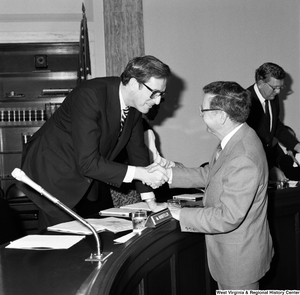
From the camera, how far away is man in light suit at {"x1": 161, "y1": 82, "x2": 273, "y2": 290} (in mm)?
2172

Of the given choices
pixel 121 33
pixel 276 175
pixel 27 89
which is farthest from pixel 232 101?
pixel 27 89

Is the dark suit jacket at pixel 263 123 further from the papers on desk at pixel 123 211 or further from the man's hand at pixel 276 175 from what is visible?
the papers on desk at pixel 123 211

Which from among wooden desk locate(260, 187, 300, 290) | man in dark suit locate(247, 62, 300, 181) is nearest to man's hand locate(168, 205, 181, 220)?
wooden desk locate(260, 187, 300, 290)

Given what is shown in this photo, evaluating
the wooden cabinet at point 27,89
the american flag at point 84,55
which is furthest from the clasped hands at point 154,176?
the wooden cabinet at point 27,89

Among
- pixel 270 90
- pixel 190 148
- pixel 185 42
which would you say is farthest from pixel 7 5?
pixel 270 90

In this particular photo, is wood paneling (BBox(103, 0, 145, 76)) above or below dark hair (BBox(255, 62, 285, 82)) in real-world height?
above

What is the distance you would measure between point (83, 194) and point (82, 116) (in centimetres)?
49

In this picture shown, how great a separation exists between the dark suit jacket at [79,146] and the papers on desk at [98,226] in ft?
0.75

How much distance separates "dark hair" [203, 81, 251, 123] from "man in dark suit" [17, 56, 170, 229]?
0.37m

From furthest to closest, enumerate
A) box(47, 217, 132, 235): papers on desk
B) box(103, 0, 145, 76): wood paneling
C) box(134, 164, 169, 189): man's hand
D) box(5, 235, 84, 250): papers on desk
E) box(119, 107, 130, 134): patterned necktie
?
box(103, 0, 145, 76): wood paneling, box(119, 107, 130, 134): patterned necktie, box(134, 164, 169, 189): man's hand, box(47, 217, 132, 235): papers on desk, box(5, 235, 84, 250): papers on desk

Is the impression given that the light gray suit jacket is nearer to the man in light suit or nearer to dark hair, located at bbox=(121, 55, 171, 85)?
the man in light suit

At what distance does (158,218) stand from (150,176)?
1.13 feet

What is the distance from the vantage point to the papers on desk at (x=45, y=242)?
2.00 m

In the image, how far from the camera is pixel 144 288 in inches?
82.2
